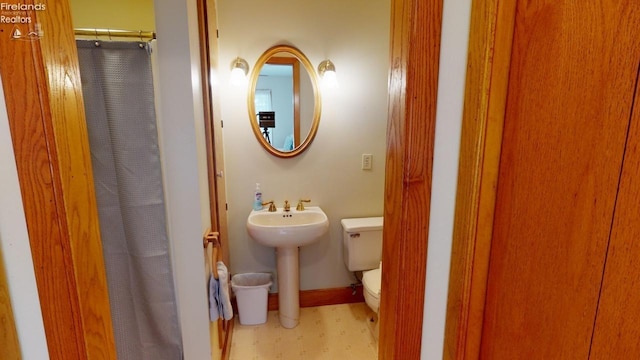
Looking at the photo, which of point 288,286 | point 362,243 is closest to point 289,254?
point 288,286

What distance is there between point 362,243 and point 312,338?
2.52ft

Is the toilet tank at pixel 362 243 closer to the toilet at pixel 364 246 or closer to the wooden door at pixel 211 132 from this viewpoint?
the toilet at pixel 364 246

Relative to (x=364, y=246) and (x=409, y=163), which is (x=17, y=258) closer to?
(x=409, y=163)

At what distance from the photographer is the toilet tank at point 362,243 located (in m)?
2.15

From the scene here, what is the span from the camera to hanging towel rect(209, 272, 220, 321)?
144 cm

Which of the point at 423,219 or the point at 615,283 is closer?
the point at 615,283

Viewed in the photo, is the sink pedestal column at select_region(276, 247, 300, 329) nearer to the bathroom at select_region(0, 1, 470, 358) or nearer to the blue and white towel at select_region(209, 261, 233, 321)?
the bathroom at select_region(0, 1, 470, 358)

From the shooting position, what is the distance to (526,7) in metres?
0.51

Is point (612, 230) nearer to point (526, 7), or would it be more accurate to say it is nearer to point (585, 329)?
point (585, 329)

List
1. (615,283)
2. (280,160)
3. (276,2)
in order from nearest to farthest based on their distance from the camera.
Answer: (615,283) < (276,2) < (280,160)

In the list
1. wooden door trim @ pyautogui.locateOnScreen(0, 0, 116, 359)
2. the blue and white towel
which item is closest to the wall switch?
the blue and white towel

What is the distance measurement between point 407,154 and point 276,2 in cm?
189

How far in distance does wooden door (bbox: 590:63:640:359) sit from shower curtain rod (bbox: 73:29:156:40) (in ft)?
5.06

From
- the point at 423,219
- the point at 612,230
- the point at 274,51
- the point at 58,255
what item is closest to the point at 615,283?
the point at 612,230
